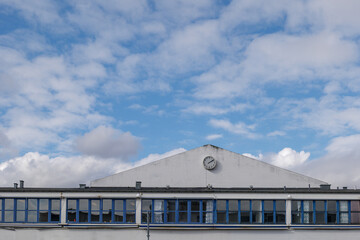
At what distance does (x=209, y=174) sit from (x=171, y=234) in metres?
16.3

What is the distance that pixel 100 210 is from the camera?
40219 millimetres

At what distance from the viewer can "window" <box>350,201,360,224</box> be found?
40469 millimetres

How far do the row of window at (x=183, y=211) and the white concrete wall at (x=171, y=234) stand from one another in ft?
2.90

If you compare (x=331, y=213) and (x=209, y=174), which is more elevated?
(x=209, y=174)

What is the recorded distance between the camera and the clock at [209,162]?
5510cm

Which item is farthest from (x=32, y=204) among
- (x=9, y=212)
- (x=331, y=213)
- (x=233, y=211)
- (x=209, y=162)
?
(x=331, y=213)

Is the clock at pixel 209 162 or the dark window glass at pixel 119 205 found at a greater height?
the clock at pixel 209 162

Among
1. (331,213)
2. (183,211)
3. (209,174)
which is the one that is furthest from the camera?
(209,174)

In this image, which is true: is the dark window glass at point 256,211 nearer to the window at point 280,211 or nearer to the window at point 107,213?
the window at point 280,211

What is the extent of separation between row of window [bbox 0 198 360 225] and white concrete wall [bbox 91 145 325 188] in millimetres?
14456

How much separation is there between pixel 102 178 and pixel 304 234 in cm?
2706

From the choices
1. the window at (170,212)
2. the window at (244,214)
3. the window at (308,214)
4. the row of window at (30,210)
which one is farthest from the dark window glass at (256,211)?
the row of window at (30,210)

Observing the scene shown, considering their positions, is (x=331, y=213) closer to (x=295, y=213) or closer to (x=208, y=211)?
(x=295, y=213)

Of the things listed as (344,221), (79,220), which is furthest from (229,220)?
(79,220)
